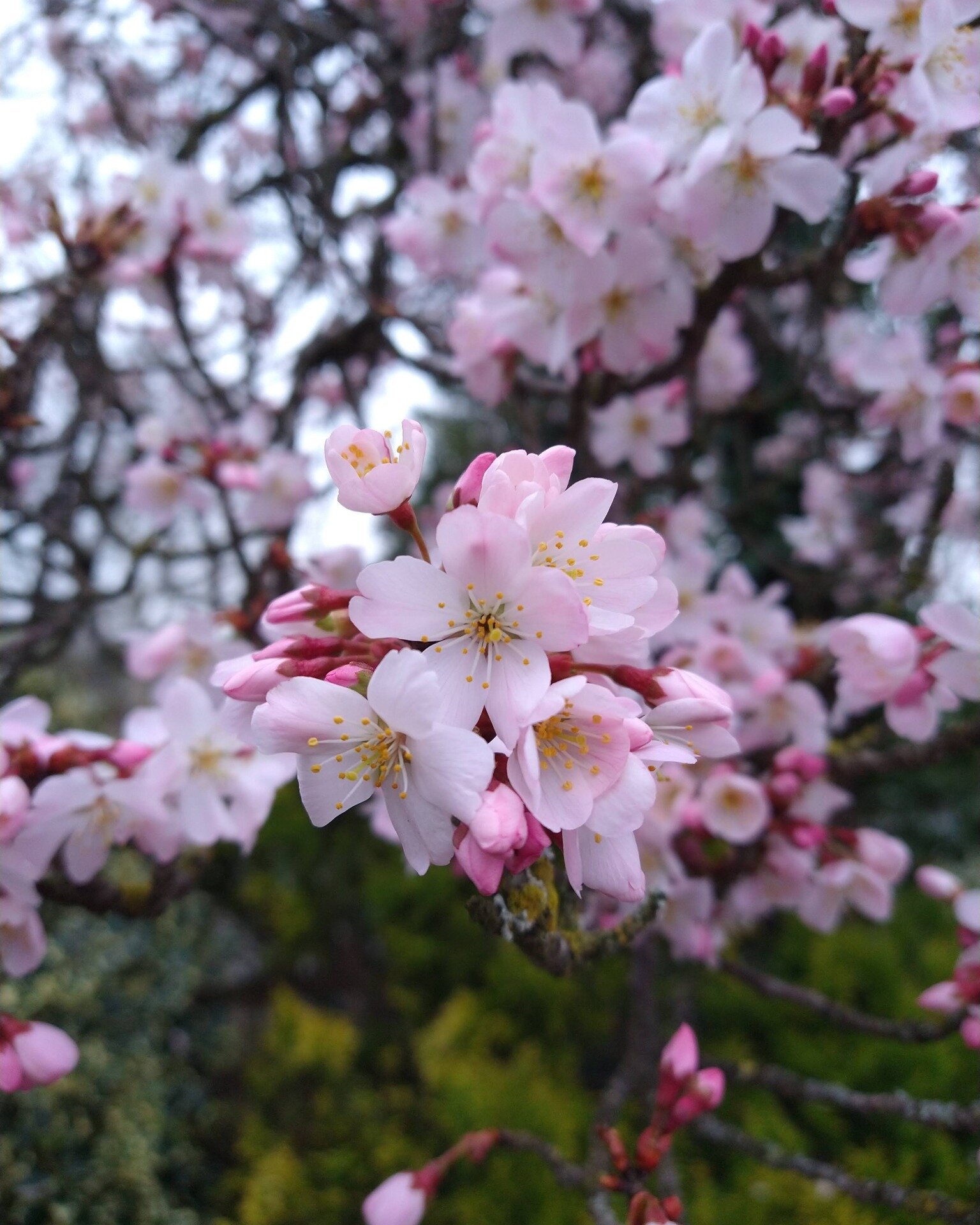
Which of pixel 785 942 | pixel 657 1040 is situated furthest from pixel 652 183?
pixel 785 942

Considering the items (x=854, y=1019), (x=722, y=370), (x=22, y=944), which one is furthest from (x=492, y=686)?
(x=722, y=370)

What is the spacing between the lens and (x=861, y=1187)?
1389mm

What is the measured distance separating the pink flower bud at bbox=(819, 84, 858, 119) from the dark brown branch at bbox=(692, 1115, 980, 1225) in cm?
178

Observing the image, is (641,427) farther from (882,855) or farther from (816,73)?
(882,855)

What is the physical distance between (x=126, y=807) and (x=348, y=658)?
0.59 metres

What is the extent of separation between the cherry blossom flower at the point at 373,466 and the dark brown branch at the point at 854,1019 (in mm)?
1346

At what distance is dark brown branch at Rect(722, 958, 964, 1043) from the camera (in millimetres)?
1399

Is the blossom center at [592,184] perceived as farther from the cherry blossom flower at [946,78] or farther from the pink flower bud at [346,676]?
the pink flower bud at [346,676]

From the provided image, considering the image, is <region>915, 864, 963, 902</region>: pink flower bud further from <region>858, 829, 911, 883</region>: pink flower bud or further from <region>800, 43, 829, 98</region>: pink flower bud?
<region>800, 43, 829, 98</region>: pink flower bud

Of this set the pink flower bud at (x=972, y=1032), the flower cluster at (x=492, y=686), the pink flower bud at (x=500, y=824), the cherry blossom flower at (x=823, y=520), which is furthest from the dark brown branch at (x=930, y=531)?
the cherry blossom flower at (x=823, y=520)

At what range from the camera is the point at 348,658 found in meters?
0.77

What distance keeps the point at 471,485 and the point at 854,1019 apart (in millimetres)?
1569

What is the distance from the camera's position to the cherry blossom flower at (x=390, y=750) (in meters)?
0.65

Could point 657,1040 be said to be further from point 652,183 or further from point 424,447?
point 652,183
